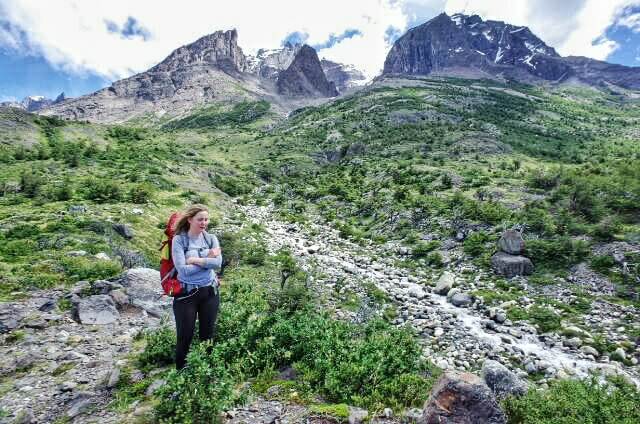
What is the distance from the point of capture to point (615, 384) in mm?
11453

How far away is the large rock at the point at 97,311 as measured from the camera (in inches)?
488

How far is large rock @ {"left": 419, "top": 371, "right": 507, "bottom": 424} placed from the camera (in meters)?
6.67

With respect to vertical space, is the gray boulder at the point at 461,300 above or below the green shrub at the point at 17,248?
below

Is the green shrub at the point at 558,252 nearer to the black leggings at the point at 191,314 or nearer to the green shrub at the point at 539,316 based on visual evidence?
the green shrub at the point at 539,316

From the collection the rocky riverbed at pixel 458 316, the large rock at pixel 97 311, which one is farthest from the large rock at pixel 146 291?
the rocky riverbed at pixel 458 316

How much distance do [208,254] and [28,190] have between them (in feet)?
109

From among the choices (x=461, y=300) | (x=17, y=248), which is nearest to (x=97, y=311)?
(x=17, y=248)

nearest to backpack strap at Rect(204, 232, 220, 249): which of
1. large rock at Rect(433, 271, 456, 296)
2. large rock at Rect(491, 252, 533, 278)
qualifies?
large rock at Rect(433, 271, 456, 296)

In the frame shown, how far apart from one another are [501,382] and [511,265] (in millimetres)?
14047

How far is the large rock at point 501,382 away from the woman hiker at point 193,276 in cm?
750

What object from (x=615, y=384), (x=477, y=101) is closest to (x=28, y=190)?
(x=615, y=384)

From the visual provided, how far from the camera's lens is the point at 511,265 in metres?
21.7

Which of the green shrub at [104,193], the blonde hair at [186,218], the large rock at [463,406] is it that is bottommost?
the large rock at [463,406]

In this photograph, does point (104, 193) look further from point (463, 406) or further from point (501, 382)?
point (463, 406)
